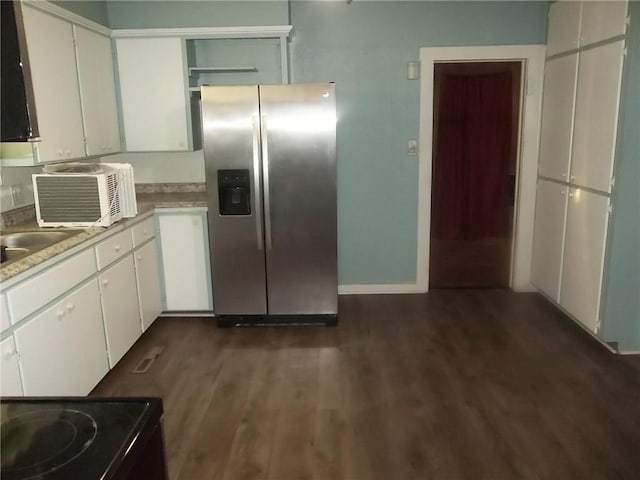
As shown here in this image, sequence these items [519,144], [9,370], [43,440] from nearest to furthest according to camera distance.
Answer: [43,440]
[9,370]
[519,144]

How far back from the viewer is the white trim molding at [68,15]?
9.38 feet

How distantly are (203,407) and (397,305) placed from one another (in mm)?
1985

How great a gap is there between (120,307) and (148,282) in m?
0.49

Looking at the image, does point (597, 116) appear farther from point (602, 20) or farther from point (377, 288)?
point (377, 288)

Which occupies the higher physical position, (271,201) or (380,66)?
(380,66)

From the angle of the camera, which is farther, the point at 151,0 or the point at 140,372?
the point at 151,0

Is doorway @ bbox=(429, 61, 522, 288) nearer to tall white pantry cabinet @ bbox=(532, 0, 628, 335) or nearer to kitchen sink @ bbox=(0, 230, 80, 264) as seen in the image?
tall white pantry cabinet @ bbox=(532, 0, 628, 335)

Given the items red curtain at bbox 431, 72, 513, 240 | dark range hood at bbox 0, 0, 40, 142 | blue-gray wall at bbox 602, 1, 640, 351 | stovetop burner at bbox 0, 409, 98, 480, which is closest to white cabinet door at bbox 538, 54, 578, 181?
red curtain at bbox 431, 72, 513, 240

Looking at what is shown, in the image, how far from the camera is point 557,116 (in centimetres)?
390

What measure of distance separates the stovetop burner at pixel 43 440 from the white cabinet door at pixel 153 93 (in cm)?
318

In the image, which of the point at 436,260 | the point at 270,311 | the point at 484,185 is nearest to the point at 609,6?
the point at 484,185

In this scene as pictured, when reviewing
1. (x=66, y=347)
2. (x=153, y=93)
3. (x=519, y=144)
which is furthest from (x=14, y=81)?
(x=519, y=144)

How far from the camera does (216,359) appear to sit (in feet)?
11.1

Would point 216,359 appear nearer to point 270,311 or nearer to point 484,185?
point 270,311
